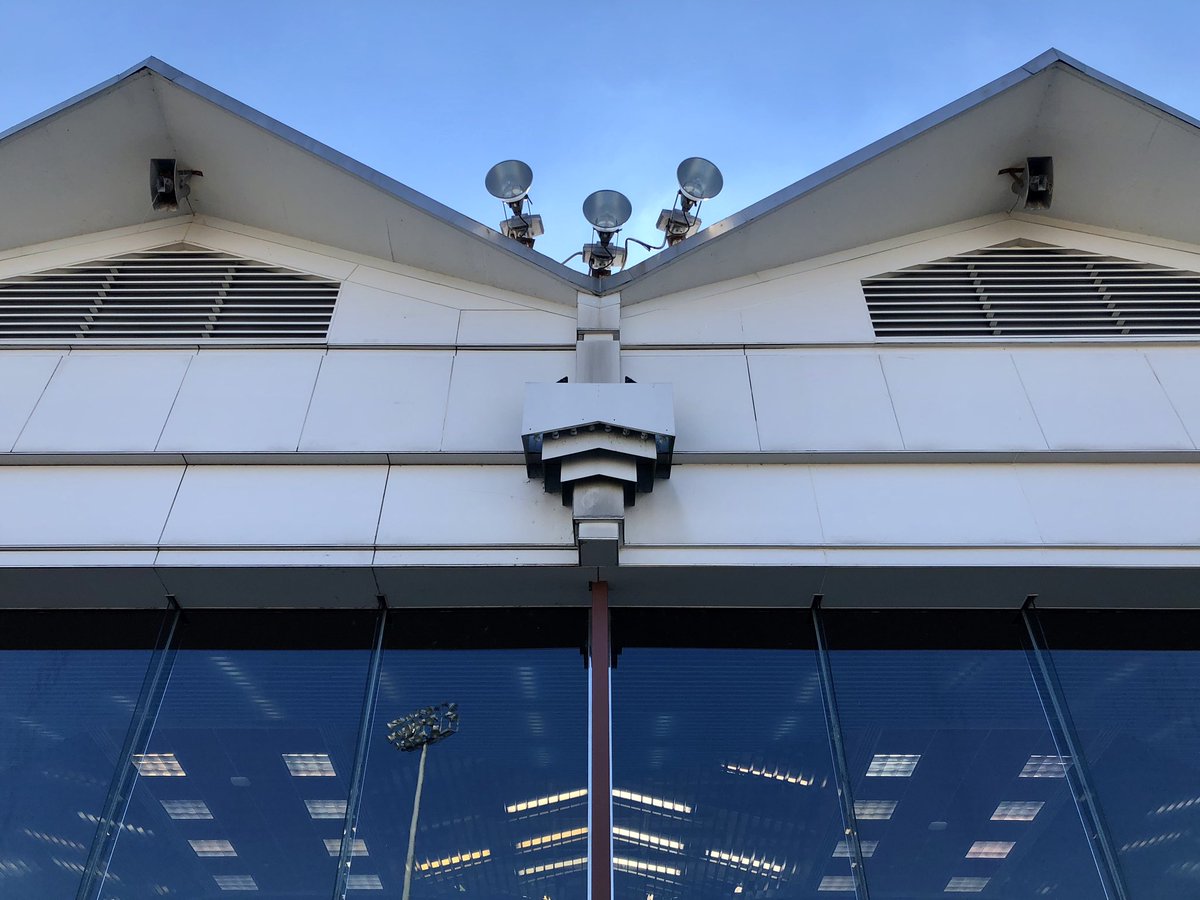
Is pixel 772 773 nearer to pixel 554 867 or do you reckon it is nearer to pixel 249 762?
pixel 554 867

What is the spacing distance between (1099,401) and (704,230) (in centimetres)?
295

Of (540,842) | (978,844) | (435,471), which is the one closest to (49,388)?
(435,471)

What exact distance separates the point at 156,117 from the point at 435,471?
11.6 ft

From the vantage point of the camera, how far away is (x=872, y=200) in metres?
7.53

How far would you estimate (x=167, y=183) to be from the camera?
775 cm

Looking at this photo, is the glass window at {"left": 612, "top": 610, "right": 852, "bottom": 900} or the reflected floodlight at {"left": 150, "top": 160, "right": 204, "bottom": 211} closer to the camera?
the glass window at {"left": 612, "top": 610, "right": 852, "bottom": 900}

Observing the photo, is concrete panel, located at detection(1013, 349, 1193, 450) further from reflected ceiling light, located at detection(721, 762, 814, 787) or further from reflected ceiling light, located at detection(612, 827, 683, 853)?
reflected ceiling light, located at detection(612, 827, 683, 853)

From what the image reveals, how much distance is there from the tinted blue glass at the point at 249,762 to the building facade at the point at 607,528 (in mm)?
24

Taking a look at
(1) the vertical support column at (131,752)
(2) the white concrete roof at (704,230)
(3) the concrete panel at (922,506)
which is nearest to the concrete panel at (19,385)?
(2) the white concrete roof at (704,230)

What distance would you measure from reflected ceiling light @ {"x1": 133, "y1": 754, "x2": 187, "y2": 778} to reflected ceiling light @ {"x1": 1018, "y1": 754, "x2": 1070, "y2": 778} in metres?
4.80

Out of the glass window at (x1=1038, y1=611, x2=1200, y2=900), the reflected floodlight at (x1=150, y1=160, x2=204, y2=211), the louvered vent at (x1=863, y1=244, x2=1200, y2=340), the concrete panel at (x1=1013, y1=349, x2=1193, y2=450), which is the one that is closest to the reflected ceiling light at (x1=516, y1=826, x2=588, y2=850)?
the glass window at (x1=1038, y1=611, x2=1200, y2=900)

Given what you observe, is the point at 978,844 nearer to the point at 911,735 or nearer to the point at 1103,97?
the point at 911,735

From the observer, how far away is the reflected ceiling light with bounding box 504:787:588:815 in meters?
5.55

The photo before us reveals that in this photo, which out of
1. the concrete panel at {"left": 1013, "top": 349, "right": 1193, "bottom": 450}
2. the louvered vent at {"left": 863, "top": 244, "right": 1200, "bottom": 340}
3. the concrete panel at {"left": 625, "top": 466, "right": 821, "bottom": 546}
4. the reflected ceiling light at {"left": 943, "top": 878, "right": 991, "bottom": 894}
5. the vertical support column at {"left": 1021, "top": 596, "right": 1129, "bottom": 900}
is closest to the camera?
the reflected ceiling light at {"left": 943, "top": 878, "right": 991, "bottom": 894}
